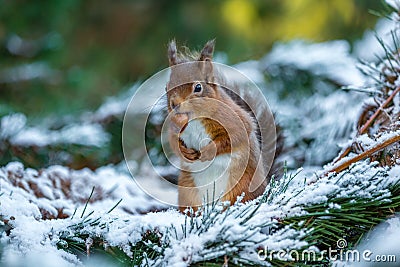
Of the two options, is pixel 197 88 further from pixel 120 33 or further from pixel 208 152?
pixel 120 33

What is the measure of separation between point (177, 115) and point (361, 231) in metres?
0.33

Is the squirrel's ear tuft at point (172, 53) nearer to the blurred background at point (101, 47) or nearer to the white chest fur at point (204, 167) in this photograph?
the white chest fur at point (204, 167)

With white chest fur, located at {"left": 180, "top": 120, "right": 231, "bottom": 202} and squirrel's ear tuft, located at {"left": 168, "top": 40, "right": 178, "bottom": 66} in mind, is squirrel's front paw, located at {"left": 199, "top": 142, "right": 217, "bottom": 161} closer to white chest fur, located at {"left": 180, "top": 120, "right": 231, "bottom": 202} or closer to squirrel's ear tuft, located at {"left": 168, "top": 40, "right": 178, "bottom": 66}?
white chest fur, located at {"left": 180, "top": 120, "right": 231, "bottom": 202}

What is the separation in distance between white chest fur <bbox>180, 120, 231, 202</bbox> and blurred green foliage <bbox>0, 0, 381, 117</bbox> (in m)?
0.97

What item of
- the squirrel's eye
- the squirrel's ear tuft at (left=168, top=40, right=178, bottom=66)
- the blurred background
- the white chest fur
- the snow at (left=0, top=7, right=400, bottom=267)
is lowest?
the snow at (left=0, top=7, right=400, bottom=267)

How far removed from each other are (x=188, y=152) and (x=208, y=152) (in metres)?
0.03

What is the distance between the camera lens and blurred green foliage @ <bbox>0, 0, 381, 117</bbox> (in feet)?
6.92

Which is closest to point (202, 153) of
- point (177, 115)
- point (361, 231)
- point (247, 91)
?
point (177, 115)

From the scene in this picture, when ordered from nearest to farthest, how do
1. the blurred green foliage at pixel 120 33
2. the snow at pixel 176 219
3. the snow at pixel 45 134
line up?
1. the snow at pixel 176 219
2. the snow at pixel 45 134
3. the blurred green foliage at pixel 120 33

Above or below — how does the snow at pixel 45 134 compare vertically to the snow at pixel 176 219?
above

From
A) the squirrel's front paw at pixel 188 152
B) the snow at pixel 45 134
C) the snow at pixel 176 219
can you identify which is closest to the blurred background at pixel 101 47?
the snow at pixel 45 134

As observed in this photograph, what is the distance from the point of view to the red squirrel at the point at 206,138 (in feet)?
2.71

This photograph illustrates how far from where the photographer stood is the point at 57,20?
2.48 metres

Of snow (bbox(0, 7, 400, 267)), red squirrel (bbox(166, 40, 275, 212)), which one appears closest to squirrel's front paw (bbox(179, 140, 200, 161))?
red squirrel (bbox(166, 40, 275, 212))
